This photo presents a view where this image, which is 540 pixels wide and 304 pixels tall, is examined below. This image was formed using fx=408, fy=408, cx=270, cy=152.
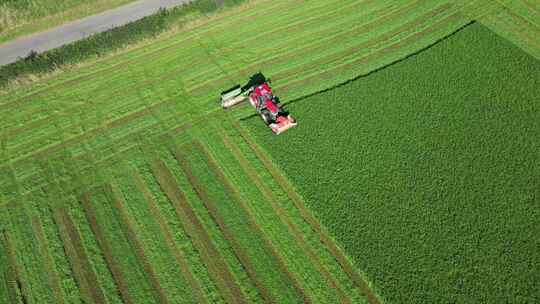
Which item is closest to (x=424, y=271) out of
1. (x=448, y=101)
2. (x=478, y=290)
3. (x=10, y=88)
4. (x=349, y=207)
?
(x=478, y=290)

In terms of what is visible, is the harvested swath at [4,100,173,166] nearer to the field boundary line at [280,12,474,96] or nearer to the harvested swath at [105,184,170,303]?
the harvested swath at [105,184,170,303]

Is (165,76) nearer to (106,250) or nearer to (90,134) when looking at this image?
(90,134)

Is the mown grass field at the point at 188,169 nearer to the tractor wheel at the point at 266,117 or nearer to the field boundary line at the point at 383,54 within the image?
the field boundary line at the point at 383,54

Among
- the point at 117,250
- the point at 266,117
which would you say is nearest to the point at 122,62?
the point at 266,117

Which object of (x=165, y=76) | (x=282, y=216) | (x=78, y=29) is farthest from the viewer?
(x=78, y=29)

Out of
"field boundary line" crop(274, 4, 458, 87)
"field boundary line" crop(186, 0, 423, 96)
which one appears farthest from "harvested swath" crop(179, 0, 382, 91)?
"field boundary line" crop(274, 4, 458, 87)
